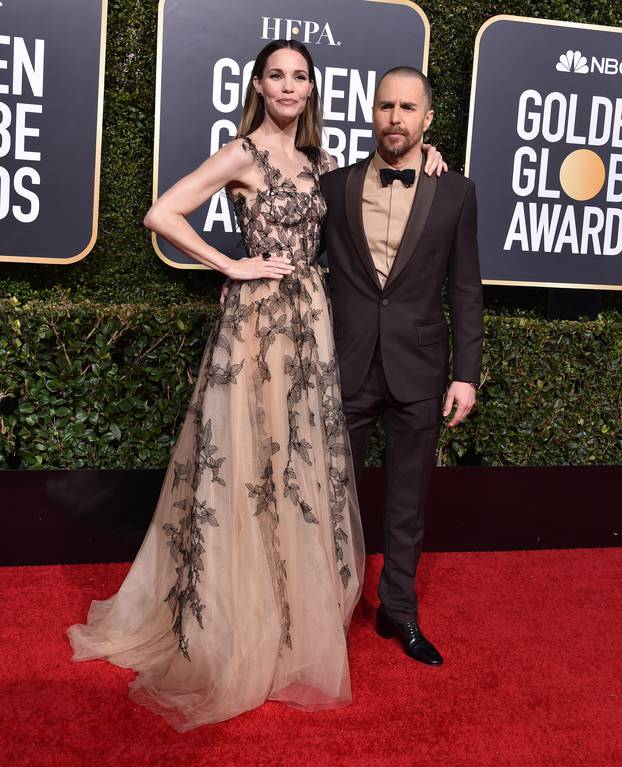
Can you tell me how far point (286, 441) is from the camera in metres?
2.63

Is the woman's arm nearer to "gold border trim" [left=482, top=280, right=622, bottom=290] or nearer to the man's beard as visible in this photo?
the man's beard

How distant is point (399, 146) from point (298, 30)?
1.44 metres

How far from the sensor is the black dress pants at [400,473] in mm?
2840

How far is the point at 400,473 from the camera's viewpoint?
2906 millimetres

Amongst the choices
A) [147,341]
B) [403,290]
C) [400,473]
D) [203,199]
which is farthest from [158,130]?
[400,473]

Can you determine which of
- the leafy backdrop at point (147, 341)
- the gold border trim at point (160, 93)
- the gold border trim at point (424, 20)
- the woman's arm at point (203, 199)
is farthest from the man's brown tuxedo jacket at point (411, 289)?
the gold border trim at point (424, 20)

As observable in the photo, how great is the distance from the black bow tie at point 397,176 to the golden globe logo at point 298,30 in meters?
1.38

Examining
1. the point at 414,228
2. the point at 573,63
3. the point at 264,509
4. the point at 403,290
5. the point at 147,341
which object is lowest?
the point at 264,509

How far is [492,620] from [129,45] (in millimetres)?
2913

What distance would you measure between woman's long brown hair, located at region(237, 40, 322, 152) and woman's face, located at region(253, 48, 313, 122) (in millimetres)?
23

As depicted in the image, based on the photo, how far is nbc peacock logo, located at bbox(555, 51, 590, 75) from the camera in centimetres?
403

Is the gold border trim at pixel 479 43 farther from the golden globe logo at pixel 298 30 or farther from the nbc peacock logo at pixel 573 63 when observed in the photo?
the golden globe logo at pixel 298 30

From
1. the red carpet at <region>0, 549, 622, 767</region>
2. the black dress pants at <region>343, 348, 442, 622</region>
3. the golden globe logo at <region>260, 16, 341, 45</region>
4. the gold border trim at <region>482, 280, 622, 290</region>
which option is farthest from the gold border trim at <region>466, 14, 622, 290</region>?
the red carpet at <region>0, 549, 622, 767</region>

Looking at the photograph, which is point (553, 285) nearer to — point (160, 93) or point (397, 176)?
point (397, 176)
